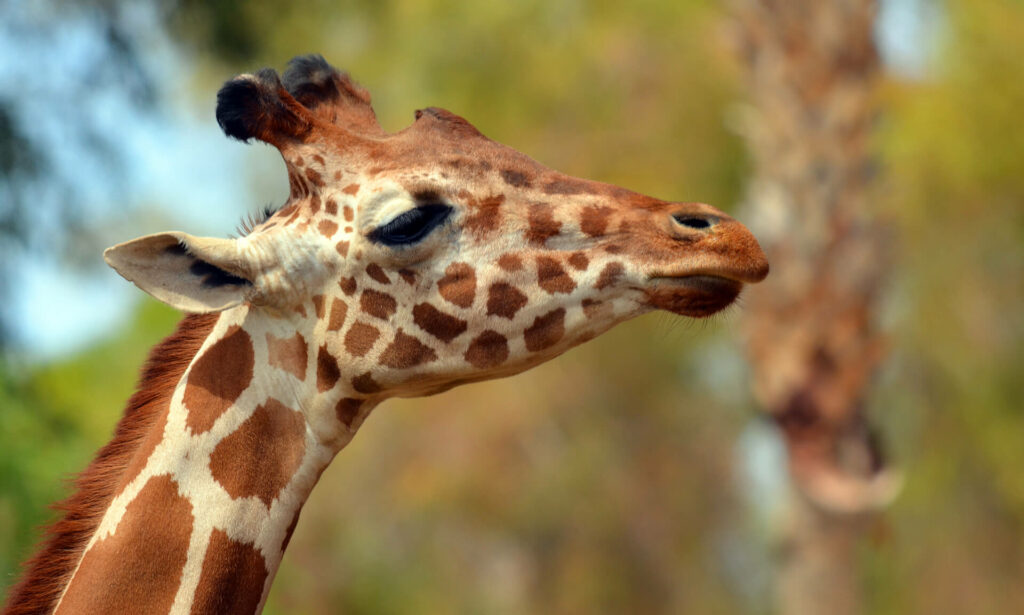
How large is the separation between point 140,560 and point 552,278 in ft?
4.99

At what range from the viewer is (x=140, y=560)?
3.65m

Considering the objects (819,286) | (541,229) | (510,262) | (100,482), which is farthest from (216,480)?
(819,286)

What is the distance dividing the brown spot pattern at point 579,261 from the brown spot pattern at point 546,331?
0.14 m

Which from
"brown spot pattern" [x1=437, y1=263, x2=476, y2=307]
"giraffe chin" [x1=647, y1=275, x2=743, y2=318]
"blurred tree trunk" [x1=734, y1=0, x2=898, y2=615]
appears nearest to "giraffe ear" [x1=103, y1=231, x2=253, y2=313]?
"brown spot pattern" [x1=437, y1=263, x2=476, y2=307]

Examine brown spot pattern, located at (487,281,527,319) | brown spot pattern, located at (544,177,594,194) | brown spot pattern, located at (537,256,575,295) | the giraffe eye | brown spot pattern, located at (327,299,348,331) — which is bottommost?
brown spot pattern, located at (327,299,348,331)

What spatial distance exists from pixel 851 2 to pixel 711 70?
642cm

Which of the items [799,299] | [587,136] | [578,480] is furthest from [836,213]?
[578,480]

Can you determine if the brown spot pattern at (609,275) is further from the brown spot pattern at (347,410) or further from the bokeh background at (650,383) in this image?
the bokeh background at (650,383)

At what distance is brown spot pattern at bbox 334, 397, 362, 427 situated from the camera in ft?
12.9

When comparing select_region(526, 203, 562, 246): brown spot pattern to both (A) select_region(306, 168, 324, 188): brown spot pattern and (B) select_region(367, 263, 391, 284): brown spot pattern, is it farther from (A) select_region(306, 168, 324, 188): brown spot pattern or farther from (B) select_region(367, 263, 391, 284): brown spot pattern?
(A) select_region(306, 168, 324, 188): brown spot pattern

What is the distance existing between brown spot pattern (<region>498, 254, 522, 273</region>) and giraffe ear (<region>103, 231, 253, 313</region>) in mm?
794

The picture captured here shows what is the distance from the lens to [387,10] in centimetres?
1263

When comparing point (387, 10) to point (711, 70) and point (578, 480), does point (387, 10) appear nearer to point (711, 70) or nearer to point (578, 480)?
point (711, 70)

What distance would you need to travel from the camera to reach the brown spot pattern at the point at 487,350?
3.99m
